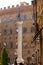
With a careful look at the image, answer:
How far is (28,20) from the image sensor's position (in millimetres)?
48906

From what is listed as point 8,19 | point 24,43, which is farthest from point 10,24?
point 24,43

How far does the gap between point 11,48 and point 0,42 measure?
79.5 inches

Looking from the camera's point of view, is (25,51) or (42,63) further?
(25,51)

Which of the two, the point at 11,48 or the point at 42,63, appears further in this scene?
the point at 11,48

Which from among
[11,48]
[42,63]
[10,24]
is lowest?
[11,48]

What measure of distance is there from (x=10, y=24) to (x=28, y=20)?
323 centimetres

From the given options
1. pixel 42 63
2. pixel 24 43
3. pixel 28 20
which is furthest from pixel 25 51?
pixel 42 63

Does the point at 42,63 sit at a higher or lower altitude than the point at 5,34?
higher

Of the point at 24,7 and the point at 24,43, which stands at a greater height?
the point at 24,7

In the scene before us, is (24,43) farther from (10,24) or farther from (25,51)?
(10,24)

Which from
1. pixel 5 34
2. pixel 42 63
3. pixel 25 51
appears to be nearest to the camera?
pixel 42 63

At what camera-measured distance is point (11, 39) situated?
49875 mm

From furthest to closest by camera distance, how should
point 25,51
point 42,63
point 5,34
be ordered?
point 5,34 < point 25,51 < point 42,63

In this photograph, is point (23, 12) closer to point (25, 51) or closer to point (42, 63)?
point (25, 51)
